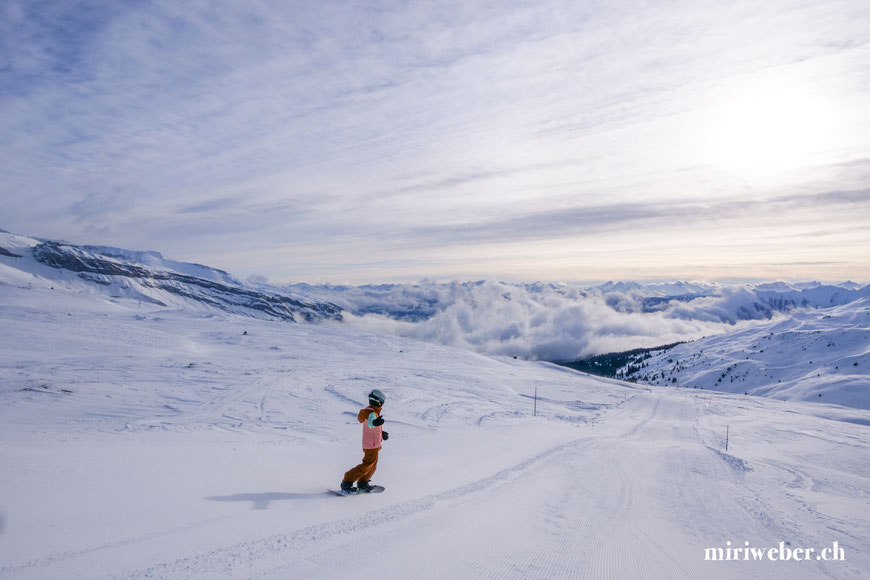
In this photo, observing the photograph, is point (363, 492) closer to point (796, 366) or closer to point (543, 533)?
point (543, 533)

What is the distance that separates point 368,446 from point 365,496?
34.9 inches

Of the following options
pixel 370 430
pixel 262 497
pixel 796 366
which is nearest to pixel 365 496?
pixel 370 430

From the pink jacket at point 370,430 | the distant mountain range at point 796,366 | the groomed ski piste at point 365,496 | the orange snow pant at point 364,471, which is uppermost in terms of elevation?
the pink jacket at point 370,430

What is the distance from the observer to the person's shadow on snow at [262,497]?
7094 millimetres

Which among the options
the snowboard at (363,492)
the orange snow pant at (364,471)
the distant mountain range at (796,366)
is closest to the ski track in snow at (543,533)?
the snowboard at (363,492)

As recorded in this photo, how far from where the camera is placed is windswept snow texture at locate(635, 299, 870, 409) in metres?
107

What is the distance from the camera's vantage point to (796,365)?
151 meters

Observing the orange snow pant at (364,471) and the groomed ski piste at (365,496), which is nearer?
the groomed ski piste at (365,496)

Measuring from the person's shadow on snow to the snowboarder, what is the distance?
536mm

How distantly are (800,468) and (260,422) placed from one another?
65.4 feet

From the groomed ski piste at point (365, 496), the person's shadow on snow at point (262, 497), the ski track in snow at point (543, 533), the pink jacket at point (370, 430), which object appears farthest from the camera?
the pink jacket at point (370, 430)

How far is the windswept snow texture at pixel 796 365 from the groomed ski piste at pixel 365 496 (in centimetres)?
10865

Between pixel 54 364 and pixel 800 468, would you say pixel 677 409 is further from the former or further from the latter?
pixel 54 364

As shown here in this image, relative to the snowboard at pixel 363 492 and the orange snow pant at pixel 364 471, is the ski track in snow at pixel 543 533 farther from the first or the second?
the orange snow pant at pixel 364 471
